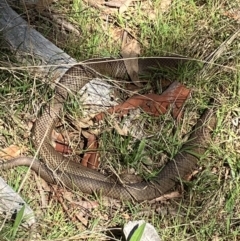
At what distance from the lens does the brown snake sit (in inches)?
147

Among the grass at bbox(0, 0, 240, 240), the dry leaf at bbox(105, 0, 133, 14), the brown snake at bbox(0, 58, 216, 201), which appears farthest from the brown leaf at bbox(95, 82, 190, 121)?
the dry leaf at bbox(105, 0, 133, 14)

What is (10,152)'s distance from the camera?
12.5 feet

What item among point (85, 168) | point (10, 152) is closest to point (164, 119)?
point (85, 168)

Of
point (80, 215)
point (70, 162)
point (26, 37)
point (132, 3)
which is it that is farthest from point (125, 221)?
point (132, 3)

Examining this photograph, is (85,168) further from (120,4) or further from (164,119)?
(120,4)

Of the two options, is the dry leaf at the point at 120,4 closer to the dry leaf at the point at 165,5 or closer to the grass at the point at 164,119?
the grass at the point at 164,119

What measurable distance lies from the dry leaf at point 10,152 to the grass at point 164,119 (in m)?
0.03

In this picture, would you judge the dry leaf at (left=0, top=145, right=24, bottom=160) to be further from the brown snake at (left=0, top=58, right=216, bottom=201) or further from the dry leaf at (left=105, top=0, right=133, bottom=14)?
the dry leaf at (left=105, top=0, right=133, bottom=14)

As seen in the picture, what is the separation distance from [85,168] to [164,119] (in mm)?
507

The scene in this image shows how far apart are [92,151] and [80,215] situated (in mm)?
403

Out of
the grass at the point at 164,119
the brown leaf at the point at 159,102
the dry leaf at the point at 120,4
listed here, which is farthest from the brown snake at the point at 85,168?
the dry leaf at the point at 120,4

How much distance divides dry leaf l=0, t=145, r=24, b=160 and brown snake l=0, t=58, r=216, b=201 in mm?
97

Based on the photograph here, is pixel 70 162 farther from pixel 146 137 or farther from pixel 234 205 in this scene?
pixel 234 205

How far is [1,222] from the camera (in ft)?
10.9
